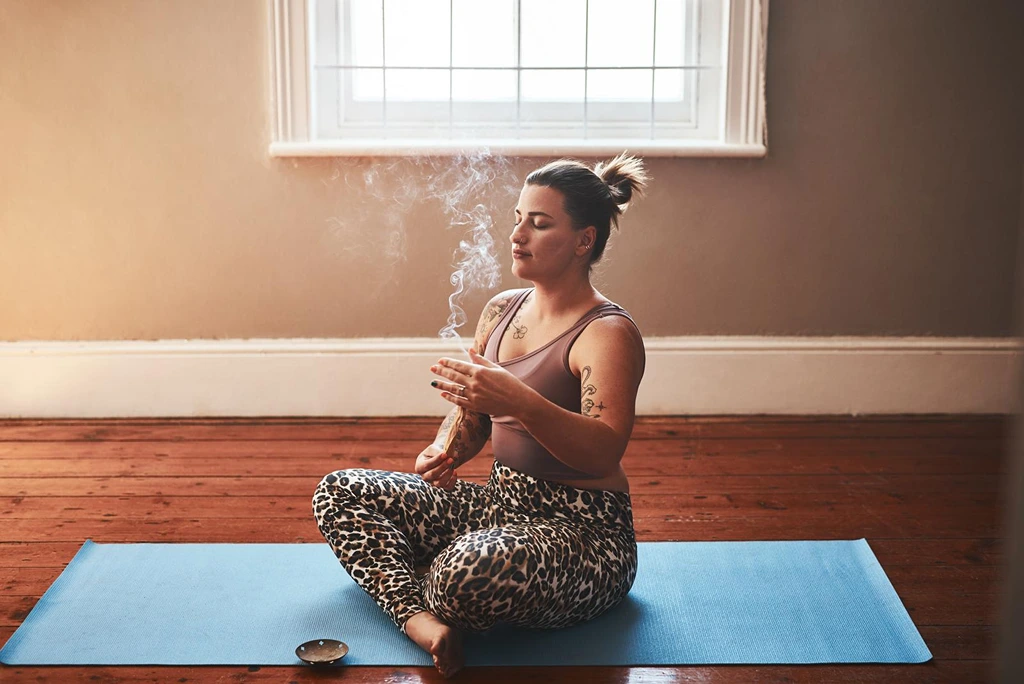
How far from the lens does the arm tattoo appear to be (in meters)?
1.87

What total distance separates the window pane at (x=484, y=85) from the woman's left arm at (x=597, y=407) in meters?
1.79

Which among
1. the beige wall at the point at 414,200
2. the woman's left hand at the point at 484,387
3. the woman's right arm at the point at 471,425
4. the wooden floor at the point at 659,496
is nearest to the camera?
the woman's left hand at the point at 484,387

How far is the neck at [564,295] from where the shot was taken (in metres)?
2.01

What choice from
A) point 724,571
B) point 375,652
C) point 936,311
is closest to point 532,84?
point 936,311

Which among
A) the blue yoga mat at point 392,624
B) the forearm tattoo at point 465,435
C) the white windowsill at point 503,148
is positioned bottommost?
the blue yoga mat at point 392,624

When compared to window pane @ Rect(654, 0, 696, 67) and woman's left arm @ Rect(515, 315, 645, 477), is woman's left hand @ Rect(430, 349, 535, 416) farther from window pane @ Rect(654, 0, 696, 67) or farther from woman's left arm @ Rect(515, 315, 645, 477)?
window pane @ Rect(654, 0, 696, 67)

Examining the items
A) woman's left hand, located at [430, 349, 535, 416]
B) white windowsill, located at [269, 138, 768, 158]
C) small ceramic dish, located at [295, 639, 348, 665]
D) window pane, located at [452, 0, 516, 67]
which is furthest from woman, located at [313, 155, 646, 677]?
window pane, located at [452, 0, 516, 67]

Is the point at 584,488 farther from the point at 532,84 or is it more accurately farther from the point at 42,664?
the point at 532,84

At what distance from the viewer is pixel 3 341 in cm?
355

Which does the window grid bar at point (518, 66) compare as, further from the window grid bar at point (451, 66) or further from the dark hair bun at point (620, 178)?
the dark hair bun at point (620, 178)

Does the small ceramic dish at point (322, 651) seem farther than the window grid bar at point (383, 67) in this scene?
No

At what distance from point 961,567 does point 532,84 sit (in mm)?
2089

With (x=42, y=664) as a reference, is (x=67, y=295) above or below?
above

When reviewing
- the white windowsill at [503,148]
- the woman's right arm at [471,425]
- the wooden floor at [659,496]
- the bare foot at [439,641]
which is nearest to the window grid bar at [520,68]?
the white windowsill at [503,148]
